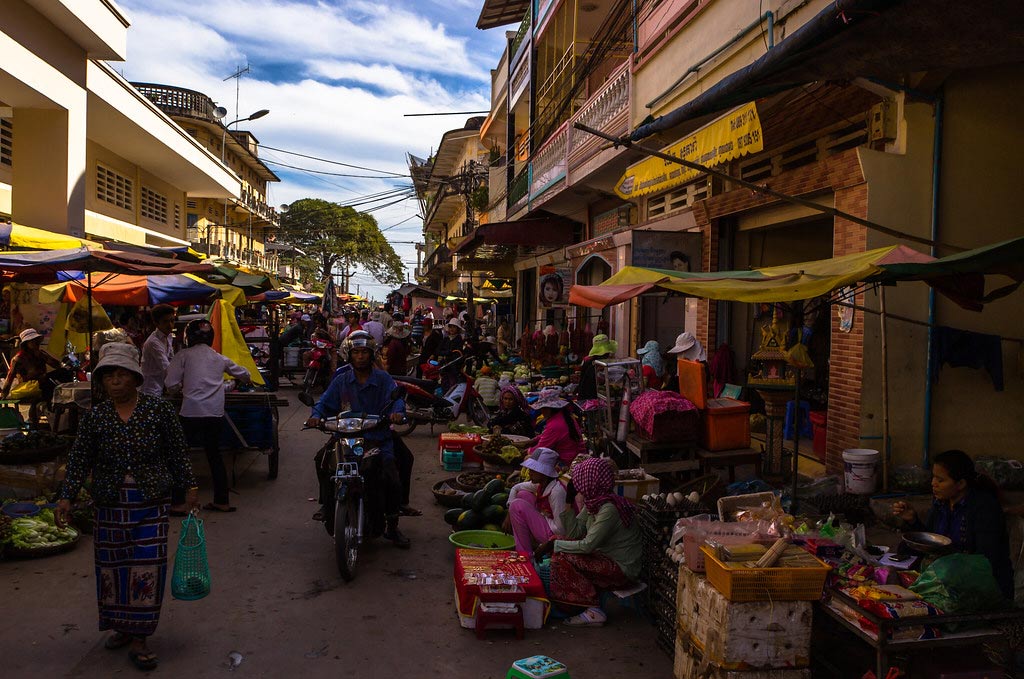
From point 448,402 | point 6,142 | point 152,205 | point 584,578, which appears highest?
point 152,205

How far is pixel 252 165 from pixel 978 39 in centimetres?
5038

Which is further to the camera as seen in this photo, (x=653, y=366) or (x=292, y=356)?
(x=292, y=356)

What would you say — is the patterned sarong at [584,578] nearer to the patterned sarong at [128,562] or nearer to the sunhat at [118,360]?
the patterned sarong at [128,562]

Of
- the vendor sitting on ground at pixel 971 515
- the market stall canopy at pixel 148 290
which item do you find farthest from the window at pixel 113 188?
the vendor sitting on ground at pixel 971 515

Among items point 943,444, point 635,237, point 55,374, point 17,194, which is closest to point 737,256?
point 635,237

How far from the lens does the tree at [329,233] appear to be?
69.1m

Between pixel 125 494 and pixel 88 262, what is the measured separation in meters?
4.29

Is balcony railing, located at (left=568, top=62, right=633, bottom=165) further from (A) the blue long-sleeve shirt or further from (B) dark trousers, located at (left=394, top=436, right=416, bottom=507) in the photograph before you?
(B) dark trousers, located at (left=394, top=436, right=416, bottom=507)

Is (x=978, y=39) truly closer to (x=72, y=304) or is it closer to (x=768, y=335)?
(x=768, y=335)

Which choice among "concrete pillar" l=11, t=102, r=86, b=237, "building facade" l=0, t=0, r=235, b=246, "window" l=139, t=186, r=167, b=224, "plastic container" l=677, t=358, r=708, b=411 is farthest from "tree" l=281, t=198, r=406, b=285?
"plastic container" l=677, t=358, r=708, b=411

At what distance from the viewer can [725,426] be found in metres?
7.50

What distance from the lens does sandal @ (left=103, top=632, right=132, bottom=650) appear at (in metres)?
4.41

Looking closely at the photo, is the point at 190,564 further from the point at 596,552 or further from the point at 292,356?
the point at 292,356

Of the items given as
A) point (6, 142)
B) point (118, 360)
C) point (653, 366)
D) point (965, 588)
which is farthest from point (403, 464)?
point (6, 142)
